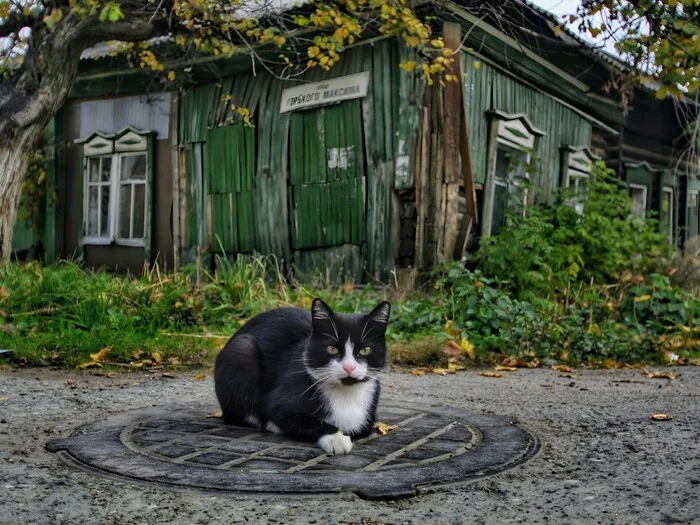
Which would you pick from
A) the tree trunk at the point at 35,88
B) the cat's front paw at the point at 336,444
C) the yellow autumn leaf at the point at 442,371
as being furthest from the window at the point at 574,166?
the cat's front paw at the point at 336,444

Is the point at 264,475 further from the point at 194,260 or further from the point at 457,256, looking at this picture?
the point at 194,260

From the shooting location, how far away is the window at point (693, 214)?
16.1m

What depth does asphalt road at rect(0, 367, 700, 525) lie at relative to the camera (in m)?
2.51

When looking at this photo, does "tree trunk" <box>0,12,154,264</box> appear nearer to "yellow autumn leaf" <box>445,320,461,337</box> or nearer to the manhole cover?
"yellow autumn leaf" <box>445,320,461,337</box>

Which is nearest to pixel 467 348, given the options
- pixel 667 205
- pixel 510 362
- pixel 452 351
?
pixel 452 351

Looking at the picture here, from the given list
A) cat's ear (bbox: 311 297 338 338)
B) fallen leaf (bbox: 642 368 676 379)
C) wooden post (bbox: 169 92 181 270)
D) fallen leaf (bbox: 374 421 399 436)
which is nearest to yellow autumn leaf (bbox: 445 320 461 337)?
fallen leaf (bbox: 642 368 676 379)

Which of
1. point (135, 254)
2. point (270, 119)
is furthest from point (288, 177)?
point (135, 254)

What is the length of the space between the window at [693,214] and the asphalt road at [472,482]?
11951 mm

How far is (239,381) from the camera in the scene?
11.9 ft

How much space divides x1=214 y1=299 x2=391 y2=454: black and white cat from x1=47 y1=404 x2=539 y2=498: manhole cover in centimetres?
8

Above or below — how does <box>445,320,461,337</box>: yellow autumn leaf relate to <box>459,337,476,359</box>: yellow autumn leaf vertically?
above

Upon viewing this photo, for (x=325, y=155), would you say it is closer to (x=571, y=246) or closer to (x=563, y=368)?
(x=571, y=246)

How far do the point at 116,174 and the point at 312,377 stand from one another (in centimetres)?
1024

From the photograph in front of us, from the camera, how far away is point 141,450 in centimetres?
319
